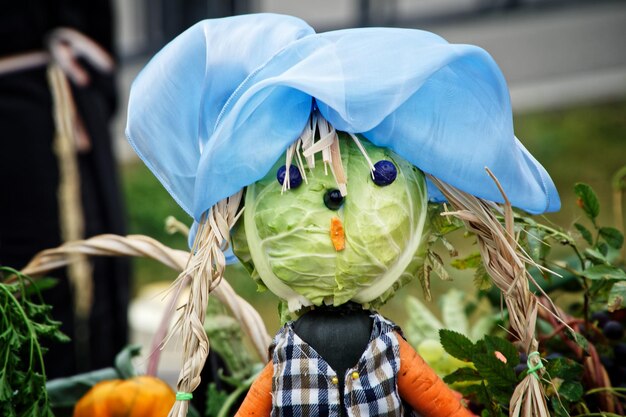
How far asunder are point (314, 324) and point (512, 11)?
4.76m

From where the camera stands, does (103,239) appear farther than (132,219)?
No

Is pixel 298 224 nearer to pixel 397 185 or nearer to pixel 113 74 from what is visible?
pixel 397 185

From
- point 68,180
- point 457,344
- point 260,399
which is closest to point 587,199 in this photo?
point 457,344

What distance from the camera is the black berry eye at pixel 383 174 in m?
1.00

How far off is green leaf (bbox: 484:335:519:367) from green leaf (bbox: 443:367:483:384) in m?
0.08

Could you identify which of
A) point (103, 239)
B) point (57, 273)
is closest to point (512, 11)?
point (57, 273)

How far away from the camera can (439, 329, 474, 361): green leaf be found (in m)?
1.08

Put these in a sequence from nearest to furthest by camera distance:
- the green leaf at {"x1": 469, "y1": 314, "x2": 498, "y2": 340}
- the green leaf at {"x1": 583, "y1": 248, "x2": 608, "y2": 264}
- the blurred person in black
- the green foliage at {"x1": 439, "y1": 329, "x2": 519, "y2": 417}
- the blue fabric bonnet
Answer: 1. the blue fabric bonnet
2. the green foliage at {"x1": 439, "y1": 329, "x2": 519, "y2": 417}
3. the green leaf at {"x1": 583, "y1": 248, "x2": 608, "y2": 264}
4. the green leaf at {"x1": 469, "y1": 314, "x2": 498, "y2": 340}
5. the blurred person in black

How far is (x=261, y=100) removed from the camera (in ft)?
3.17

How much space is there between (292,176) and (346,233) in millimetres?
92

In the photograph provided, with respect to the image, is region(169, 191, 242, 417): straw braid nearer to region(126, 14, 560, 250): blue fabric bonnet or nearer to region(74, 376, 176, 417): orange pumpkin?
region(126, 14, 560, 250): blue fabric bonnet

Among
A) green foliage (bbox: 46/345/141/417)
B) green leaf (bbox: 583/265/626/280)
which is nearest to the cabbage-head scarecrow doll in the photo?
green leaf (bbox: 583/265/626/280)

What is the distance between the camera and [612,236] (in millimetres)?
1211

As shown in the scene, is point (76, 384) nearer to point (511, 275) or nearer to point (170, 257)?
point (170, 257)
